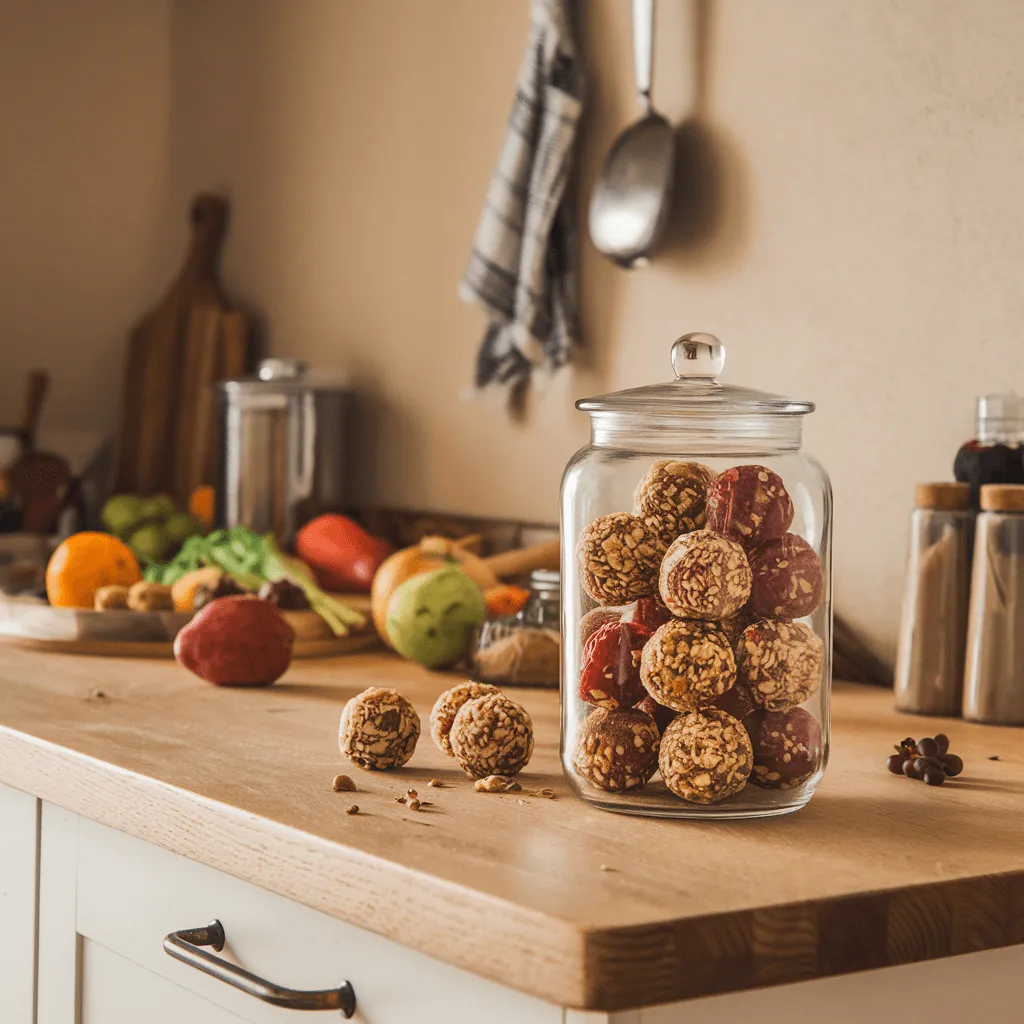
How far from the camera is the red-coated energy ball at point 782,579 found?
764 mm

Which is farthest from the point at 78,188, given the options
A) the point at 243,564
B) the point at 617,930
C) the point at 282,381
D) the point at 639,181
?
the point at 617,930

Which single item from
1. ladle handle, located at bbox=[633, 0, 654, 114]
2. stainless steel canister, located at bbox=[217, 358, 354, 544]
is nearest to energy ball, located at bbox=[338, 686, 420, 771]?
ladle handle, located at bbox=[633, 0, 654, 114]

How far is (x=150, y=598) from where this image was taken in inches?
60.6

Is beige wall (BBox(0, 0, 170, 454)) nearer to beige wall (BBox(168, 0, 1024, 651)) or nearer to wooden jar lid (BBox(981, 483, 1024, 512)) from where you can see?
beige wall (BBox(168, 0, 1024, 651))

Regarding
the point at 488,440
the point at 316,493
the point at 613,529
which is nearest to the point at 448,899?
the point at 613,529

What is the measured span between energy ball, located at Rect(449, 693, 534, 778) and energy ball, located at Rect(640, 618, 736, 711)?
0.15 metres

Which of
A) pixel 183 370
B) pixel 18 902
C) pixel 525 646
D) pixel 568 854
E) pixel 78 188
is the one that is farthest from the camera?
pixel 78 188

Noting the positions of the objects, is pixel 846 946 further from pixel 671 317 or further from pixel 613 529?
pixel 671 317

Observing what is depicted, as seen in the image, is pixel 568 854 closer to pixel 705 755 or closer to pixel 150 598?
pixel 705 755

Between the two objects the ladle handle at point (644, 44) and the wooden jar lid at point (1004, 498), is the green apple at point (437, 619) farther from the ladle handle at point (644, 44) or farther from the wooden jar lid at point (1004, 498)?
the ladle handle at point (644, 44)

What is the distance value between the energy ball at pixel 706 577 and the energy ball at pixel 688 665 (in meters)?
0.01

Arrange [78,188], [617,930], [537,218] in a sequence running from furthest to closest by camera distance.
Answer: [78,188] < [537,218] < [617,930]

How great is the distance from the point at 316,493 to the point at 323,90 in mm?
662

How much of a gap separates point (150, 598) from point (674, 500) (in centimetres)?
90
